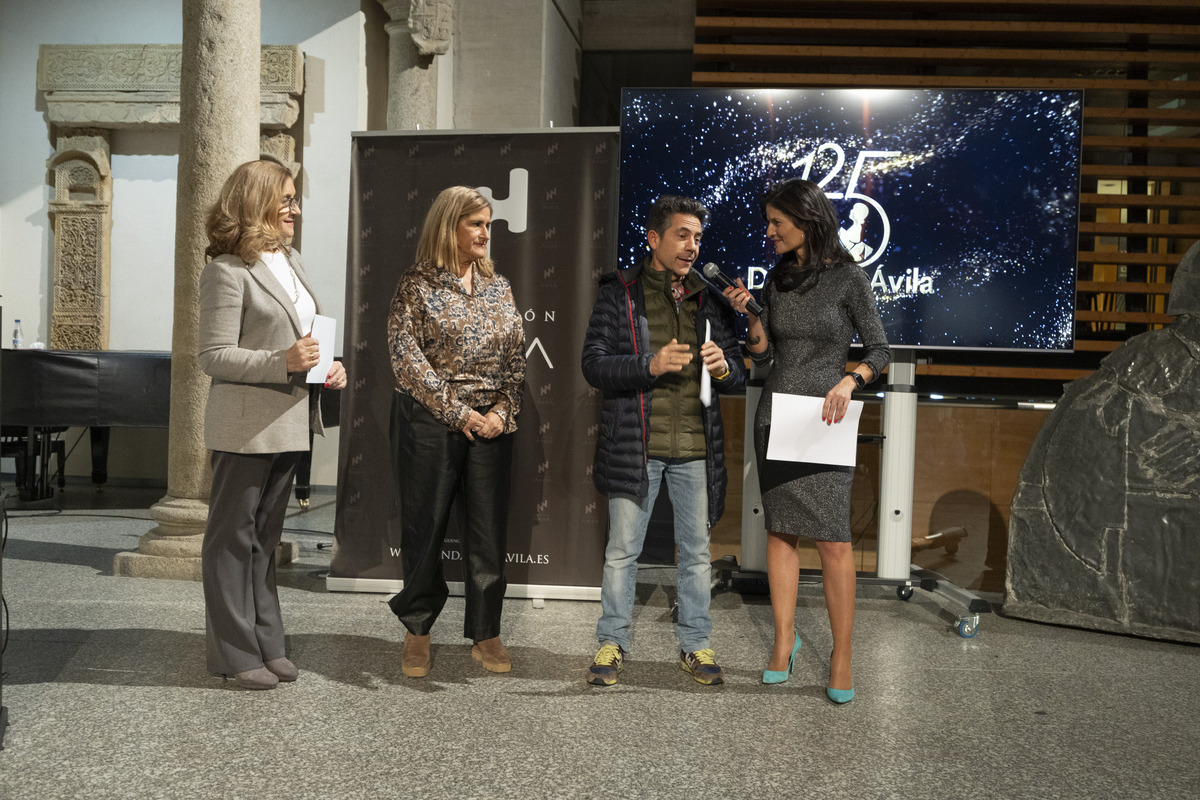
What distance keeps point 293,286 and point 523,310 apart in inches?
46.6

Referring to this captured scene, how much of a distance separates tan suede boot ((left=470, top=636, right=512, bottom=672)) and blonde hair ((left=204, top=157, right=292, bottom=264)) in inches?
53.8

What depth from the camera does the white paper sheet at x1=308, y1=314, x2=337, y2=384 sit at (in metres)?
2.84

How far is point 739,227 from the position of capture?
13.4ft

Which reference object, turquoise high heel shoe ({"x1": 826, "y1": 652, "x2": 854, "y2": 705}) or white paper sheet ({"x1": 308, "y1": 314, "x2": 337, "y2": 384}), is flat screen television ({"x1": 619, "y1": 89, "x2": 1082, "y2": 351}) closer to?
white paper sheet ({"x1": 308, "y1": 314, "x2": 337, "y2": 384})

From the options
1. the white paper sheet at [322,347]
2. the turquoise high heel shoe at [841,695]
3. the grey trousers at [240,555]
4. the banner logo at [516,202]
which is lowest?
the turquoise high heel shoe at [841,695]

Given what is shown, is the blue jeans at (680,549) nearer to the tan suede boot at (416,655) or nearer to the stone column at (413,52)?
the tan suede boot at (416,655)

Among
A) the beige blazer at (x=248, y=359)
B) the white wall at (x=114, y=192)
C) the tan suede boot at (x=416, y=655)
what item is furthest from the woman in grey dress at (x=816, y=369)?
the white wall at (x=114, y=192)

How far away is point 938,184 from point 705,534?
1.96 meters

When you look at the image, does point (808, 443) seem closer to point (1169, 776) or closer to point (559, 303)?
point (1169, 776)

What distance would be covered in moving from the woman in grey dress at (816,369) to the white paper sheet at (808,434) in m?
0.03

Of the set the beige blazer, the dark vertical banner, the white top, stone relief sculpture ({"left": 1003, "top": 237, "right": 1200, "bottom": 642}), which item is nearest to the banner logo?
the dark vertical banner

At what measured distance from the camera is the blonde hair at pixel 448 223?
295cm

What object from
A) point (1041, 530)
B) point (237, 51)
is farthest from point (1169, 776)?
point (237, 51)

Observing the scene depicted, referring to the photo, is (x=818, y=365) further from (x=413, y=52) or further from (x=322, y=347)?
(x=413, y=52)
